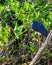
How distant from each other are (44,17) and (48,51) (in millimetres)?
632

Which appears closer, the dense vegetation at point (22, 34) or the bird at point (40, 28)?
the bird at point (40, 28)

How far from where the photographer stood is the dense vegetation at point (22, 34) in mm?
3184

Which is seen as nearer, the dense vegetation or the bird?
the bird

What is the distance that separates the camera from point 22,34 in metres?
3.36

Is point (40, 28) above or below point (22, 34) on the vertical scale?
below

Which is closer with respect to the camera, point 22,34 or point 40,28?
point 40,28

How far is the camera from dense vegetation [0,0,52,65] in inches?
125

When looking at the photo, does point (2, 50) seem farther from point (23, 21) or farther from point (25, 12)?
point (25, 12)

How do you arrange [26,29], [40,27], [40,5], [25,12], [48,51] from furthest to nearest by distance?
[40,5]
[25,12]
[26,29]
[48,51]
[40,27]

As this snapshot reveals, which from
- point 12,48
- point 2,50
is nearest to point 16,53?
point 12,48

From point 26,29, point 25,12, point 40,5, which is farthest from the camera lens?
point 40,5

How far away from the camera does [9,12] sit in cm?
379

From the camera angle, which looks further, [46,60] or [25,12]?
[25,12]

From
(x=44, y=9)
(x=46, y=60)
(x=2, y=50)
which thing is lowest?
(x=46, y=60)
